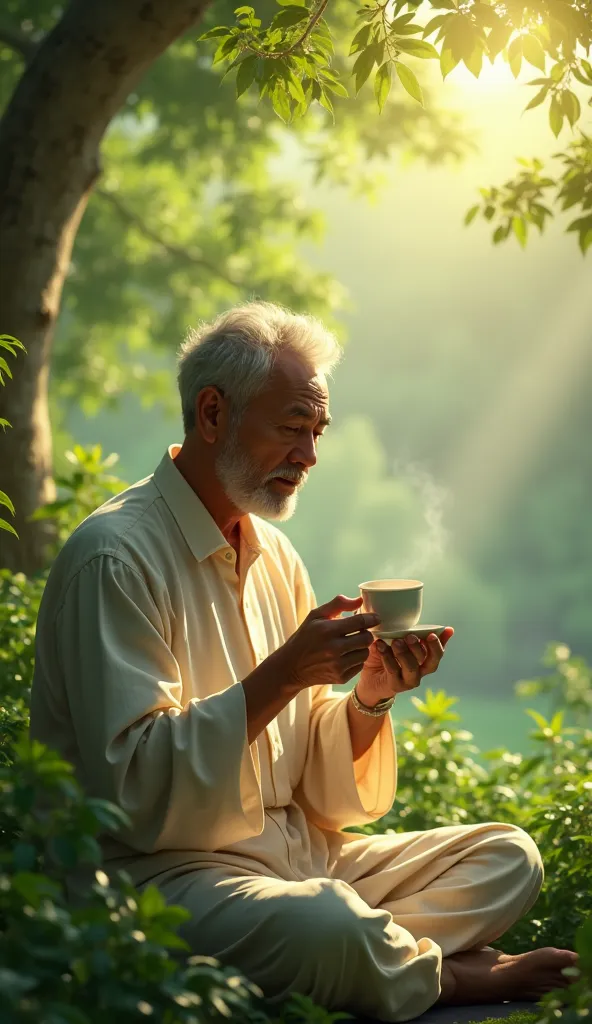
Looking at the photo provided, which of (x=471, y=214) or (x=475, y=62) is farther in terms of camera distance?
(x=471, y=214)

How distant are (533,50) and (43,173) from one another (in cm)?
330

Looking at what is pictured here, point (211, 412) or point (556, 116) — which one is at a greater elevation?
point (556, 116)

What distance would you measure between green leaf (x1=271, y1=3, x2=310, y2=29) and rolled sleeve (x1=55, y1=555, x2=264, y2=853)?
146 cm

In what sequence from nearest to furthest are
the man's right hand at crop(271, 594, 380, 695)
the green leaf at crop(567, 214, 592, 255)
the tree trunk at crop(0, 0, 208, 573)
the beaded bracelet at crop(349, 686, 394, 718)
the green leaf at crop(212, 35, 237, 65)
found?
the man's right hand at crop(271, 594, 380, 695)
the green leaf at crop(212, 35, 237, 65)
the beaded bracelet at crop(349, 686, 394, 718)
the green leaf at crop(567, 214, 592, 255)
the tree trunk at crop(0, 0, 208, 573)

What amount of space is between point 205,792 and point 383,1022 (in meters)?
0.71

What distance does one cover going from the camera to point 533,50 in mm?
2898

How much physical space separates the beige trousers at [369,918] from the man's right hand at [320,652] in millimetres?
464

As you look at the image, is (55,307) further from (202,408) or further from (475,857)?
(475,857)

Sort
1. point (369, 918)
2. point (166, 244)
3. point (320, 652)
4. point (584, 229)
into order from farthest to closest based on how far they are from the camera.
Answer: point (166, 244) → point (584, 229) → point (320, 652) → point (369, 918)

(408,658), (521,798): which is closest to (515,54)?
(408,658)

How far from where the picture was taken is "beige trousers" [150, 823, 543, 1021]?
103 inches

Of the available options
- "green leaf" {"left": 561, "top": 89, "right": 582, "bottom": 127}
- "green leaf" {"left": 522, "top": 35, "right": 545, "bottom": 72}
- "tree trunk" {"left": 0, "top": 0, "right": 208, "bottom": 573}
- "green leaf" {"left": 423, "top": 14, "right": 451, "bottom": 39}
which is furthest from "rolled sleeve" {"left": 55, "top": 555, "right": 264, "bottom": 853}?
"tree trunk" {"left": 0, "top": 0, "right": 208, "bottom": 573}

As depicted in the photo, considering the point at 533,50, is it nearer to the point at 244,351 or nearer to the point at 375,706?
the point at 244,351

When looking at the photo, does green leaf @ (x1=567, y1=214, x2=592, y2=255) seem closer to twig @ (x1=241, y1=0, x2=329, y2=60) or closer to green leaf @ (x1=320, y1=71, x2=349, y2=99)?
green leaf @ (x1=320, y1=71, x2=349, y2=99)
